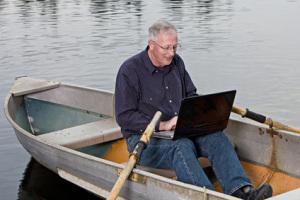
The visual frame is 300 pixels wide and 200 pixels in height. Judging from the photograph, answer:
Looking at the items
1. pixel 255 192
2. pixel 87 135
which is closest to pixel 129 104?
pixel 255 192

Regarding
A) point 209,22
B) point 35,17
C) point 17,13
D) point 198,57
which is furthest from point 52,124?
point 17,13

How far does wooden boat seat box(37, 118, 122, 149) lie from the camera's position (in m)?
7.38

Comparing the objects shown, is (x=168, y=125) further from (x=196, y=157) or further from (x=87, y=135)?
(x=87, y=135)

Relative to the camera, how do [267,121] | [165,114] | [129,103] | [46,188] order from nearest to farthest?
1. [129,103]
2. [165,114]
3. [267,121]
4. [46,188]

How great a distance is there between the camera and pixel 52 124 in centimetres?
902

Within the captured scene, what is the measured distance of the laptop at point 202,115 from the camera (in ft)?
18.3

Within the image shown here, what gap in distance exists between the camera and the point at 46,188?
26.5 feet

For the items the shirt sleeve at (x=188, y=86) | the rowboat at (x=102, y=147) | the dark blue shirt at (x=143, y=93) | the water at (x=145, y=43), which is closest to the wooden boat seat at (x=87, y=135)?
the rowboat at (x=102, y=147)

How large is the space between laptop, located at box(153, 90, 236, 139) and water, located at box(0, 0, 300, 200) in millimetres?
3342

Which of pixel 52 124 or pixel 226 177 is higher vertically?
pixel 226 177

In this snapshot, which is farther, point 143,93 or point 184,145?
point 143,93

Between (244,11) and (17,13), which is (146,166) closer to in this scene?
(244,11)

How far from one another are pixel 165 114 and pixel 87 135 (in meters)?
1.85

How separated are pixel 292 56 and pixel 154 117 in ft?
40.8
